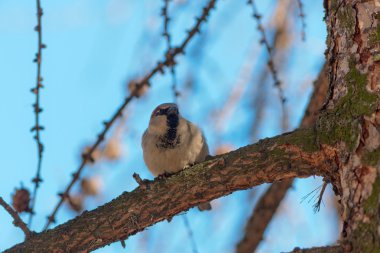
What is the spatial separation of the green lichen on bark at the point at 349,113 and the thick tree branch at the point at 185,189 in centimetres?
7

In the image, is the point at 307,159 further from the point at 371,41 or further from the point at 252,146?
the point at 371,41

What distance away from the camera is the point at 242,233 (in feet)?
11.3

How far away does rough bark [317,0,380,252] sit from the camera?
1.71 metres

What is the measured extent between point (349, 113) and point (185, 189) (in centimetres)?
69

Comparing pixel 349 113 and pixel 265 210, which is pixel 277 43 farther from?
pixel 349 113

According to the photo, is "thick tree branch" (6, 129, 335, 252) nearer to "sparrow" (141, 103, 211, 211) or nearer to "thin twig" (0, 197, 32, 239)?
"thin twig" (0, 197, 32, 239)

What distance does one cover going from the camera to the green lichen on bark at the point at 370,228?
1614 mm

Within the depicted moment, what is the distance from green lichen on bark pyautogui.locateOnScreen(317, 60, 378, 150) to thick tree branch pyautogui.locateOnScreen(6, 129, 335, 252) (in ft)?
0.23

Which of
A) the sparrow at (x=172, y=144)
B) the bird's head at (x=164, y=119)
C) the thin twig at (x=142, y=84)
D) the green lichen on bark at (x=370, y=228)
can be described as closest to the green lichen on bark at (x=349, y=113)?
the green lichen on bark at (x=370, y=228)

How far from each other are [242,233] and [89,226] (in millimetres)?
1275

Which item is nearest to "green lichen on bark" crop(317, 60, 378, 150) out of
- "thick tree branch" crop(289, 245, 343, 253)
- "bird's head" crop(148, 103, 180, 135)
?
"thick tree branch" crop(289, 245, 343, 253)

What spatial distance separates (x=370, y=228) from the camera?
1656 mm

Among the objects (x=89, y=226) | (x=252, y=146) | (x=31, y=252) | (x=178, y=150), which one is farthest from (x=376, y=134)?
(x=178, y=150)

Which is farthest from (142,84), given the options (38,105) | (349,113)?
(349,113)
